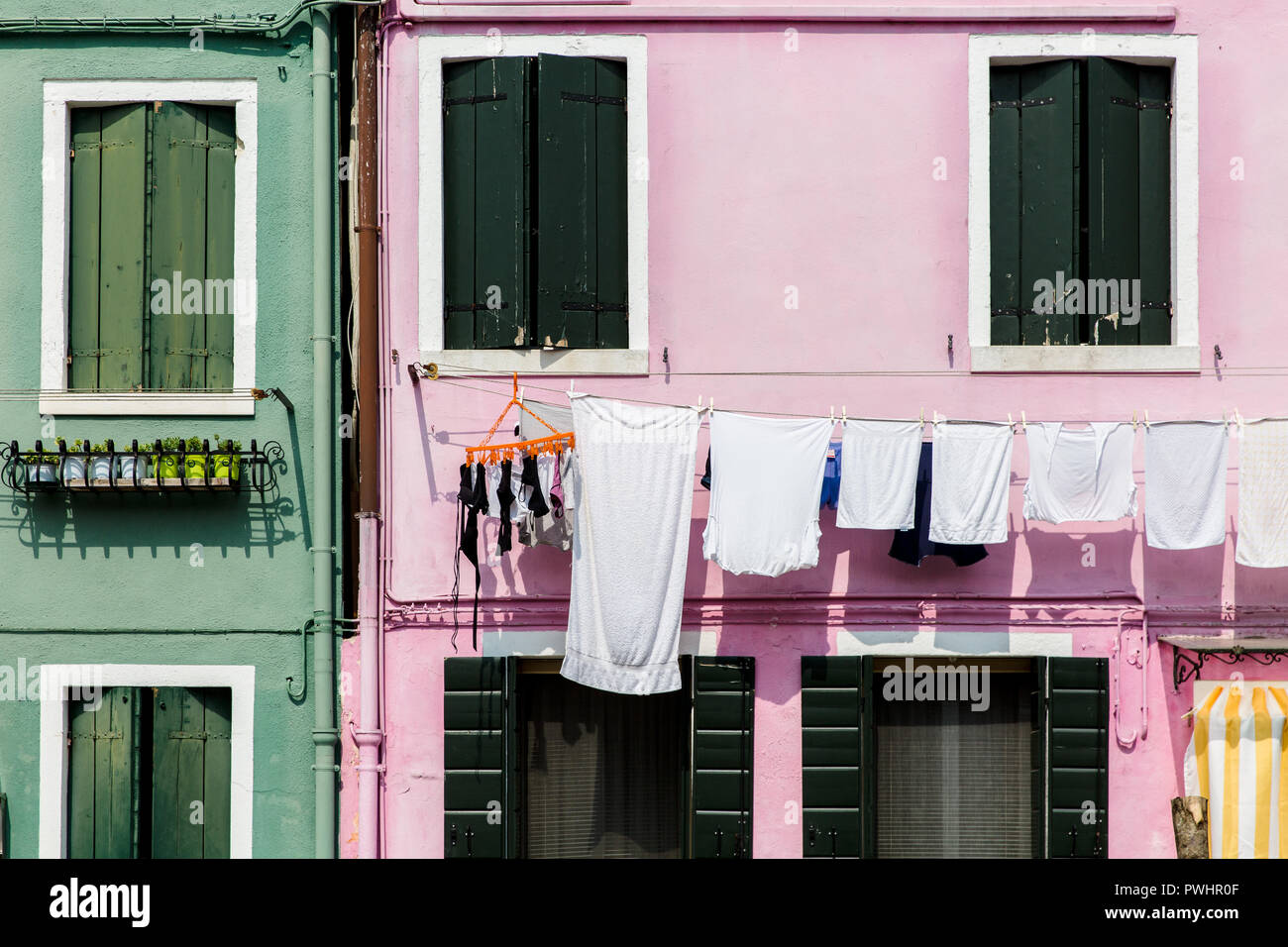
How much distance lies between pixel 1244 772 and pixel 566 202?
5.62 meters

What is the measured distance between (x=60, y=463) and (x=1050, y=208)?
6.67 meters

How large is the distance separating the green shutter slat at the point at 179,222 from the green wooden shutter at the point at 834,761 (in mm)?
4535

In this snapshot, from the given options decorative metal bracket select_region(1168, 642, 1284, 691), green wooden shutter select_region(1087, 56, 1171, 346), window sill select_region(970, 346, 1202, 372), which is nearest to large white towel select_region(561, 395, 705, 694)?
window sill select_region(970, 346, 1202, 372)

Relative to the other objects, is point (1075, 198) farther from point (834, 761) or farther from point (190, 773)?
point (190, 773)

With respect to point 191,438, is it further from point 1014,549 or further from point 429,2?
point 1014,549

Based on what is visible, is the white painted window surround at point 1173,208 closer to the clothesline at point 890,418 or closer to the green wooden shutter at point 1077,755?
the clothesline at point 890,418

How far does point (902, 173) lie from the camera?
10.2 m

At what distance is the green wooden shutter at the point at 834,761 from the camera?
989cm

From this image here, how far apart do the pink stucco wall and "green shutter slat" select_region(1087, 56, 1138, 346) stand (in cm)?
39

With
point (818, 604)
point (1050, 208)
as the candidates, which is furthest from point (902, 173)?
point (818, 604)
